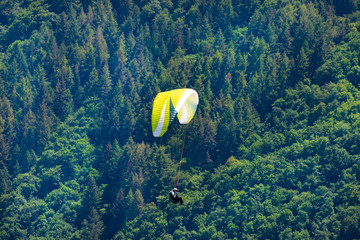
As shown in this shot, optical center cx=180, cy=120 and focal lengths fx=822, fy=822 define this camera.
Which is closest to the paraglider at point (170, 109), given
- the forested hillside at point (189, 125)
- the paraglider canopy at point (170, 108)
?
the paraglider canopy at point (170, 108)

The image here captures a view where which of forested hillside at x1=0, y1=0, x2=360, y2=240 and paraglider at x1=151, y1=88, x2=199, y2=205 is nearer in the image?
paraglider at x1=151, y1=88, x2=199, y2=205

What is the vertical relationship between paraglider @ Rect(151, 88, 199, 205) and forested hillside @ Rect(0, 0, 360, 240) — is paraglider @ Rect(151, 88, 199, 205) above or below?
above

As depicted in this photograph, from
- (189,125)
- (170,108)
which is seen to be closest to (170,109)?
(170,108)

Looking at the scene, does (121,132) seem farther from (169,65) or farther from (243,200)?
(243,200)

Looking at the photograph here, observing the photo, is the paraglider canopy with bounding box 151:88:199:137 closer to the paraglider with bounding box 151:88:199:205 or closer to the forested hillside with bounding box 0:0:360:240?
the paraglider with bounding box 151:88:199:205

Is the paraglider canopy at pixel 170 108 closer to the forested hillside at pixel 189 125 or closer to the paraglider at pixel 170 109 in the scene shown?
the paraglider at pixel 170 109

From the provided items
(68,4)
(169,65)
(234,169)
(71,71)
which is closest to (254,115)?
(234,169)

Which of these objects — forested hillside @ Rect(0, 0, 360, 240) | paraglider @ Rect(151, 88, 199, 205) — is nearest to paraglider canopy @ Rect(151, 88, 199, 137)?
paraglider @ Rect(151, 88, 199, 205)
